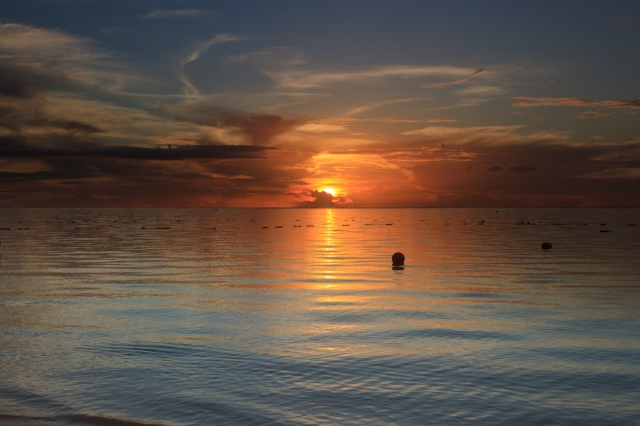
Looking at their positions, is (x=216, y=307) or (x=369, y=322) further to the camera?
(x=216, y=307)

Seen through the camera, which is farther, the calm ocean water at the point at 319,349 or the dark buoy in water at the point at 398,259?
the dark buoy in water at the point at 398,259

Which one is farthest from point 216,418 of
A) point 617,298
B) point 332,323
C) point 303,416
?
point 617,298

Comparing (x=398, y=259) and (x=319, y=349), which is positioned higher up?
(x=398, y=259)

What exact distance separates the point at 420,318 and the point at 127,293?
49.5 feet

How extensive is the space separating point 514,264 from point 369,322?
26.9 m

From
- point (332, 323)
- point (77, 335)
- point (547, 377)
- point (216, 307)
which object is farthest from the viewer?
point (216, 307)

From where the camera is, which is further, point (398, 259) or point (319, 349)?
point (398, 259)

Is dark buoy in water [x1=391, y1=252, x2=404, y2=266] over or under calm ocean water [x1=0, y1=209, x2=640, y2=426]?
over

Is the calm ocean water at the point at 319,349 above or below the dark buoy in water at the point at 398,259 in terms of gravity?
below

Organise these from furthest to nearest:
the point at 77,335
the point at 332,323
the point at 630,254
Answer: the point at 630,254, the point at 332,323, the point at 77,335

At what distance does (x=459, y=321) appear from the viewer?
2159cm

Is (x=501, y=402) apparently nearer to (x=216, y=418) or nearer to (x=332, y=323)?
(x=216, y=418)

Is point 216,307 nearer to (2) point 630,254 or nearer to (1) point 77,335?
(1) point 77,335

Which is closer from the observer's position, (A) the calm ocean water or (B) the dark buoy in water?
(A) the calm ocean water
